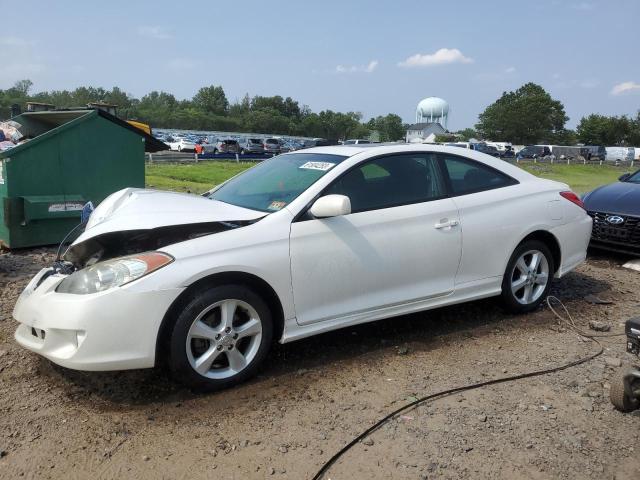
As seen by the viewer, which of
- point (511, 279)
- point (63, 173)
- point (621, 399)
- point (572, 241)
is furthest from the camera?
point (63, 173)

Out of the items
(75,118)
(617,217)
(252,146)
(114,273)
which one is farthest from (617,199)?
(252,146)

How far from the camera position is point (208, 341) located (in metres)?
3.42

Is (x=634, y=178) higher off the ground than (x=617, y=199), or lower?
higher

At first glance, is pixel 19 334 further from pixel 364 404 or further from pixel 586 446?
pixel 586 446

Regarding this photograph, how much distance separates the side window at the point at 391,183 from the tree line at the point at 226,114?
88.1 metres

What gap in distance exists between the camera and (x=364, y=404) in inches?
133

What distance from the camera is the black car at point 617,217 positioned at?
22.9 ft

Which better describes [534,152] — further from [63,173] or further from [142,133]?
[63,173]

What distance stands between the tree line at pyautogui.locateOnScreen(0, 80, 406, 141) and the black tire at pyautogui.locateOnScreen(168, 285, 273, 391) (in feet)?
293

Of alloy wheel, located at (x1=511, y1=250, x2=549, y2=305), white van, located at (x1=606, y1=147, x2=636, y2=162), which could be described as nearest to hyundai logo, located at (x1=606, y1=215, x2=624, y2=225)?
alloy wheel, located at (x1=511, y1=250, x2=549, y2=305)

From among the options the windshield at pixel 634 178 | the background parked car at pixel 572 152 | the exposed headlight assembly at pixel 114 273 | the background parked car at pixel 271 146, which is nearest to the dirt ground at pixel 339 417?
the exposed headlight assembly at pixel 114 273

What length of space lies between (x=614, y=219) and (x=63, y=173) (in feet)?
22.4

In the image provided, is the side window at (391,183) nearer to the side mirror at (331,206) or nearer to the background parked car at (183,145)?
the side mirror at (331,206)

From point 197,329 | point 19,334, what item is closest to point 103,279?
point 197,329
